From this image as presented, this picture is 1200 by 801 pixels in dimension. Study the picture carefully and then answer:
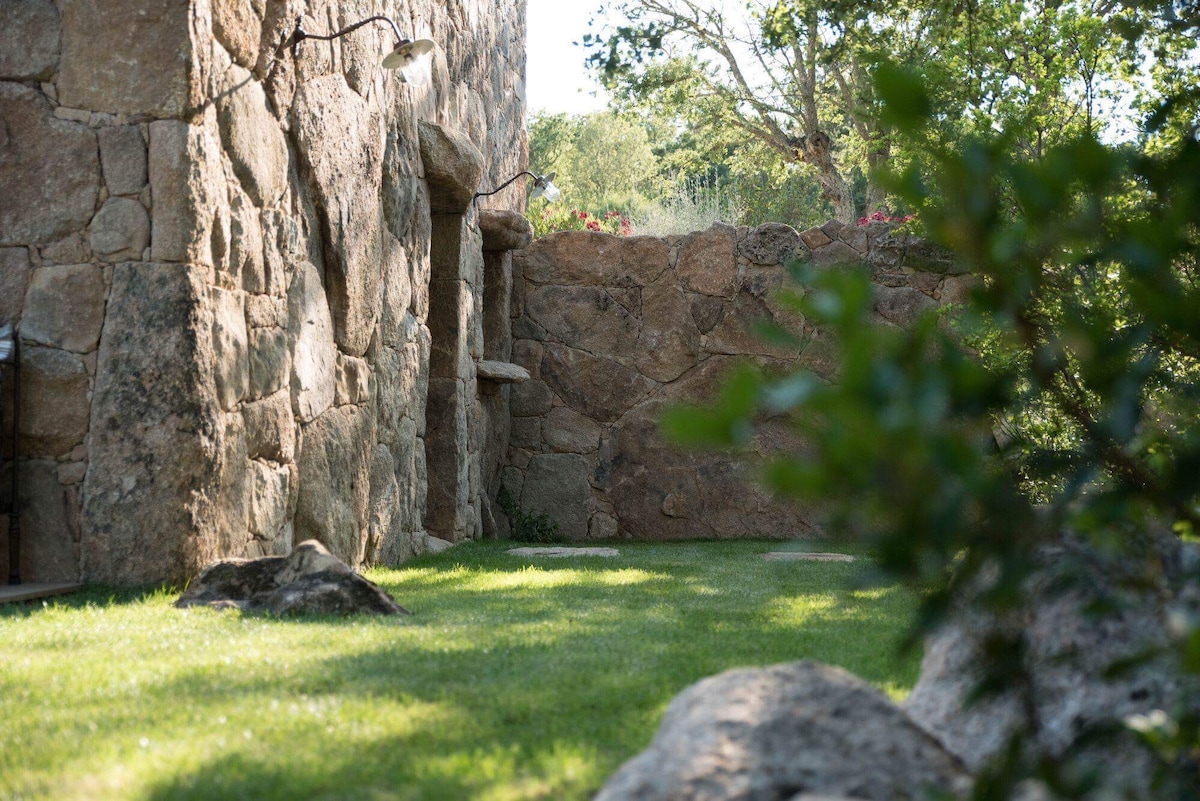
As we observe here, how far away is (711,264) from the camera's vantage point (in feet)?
31.7

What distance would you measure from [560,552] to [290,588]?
3.40 meters

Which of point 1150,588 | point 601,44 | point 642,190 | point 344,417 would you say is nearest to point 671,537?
point 344,417

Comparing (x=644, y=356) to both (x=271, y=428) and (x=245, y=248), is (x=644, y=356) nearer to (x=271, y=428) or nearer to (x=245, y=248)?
(x=271, y=428)

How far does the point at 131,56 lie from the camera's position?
4.17 metres

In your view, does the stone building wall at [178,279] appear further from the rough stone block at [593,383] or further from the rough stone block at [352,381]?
the rough stone block at [593,383]

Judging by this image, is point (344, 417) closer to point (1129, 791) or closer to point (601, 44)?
point (1129, 791)

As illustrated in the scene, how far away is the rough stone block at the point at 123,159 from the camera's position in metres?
4.18

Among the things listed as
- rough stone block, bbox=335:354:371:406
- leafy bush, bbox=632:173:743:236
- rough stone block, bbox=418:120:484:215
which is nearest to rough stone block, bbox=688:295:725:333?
rough stone block, bbox=418:120:484:215

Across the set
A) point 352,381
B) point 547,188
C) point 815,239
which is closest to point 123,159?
point 352,381

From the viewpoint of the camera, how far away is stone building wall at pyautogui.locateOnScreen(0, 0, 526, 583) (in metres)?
4.13

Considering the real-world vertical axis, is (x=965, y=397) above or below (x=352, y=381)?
below

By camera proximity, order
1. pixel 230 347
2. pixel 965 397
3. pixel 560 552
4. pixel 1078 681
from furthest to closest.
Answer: pixel 560 552
pixel 230 347
pixel 1078 681
pixel 965 397

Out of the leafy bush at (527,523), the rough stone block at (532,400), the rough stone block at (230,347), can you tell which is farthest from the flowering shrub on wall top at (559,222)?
the rough stone block at (230,347)

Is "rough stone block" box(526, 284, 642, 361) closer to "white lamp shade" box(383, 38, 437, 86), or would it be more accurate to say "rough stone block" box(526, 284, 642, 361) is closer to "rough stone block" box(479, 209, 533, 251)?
"rough stone block" box(479, 209, 533, 251)
